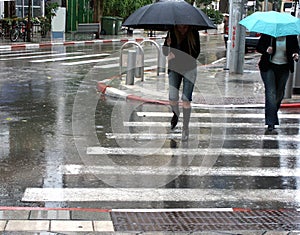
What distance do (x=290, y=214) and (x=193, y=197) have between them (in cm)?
102

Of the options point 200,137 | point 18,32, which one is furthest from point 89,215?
point 18,32

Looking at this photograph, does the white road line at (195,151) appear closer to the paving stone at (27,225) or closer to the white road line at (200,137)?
the white road line at (200,137)

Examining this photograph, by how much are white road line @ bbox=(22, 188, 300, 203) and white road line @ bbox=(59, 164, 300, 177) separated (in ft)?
2.01

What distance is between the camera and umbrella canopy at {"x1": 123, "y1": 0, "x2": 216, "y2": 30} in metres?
7.64

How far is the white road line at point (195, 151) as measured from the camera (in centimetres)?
756

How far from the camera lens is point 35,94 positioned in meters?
12.5

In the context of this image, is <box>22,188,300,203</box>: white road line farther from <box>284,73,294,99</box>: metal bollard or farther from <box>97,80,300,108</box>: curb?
<box>284,73,294,99</box>: metal bollard


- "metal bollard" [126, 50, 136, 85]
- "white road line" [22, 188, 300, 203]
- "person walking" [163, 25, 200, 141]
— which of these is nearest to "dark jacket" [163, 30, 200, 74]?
"person walking" [163, 25, 200, 141]

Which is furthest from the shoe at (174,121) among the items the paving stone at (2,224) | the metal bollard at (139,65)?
the metal bollard at (139,65)

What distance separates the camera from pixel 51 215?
16.6ft

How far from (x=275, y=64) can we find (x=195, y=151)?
2.40 m

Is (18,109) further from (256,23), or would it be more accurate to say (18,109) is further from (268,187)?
(268,187)

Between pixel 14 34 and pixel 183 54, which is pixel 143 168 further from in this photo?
pixel 14 34

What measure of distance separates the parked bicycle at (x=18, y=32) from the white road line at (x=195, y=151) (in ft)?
75.0
